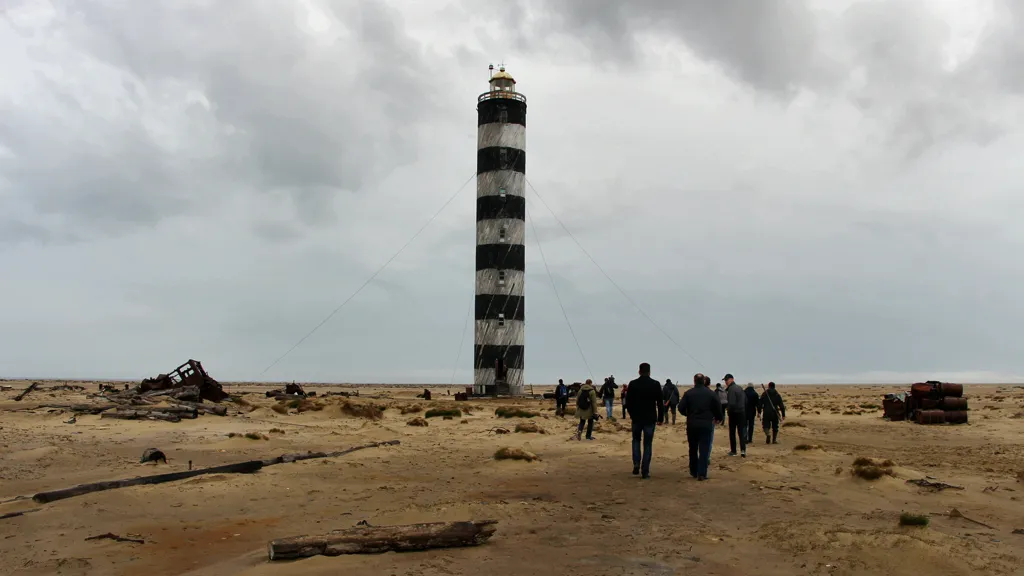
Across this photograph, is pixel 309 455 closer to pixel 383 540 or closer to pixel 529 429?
pixel 529 429

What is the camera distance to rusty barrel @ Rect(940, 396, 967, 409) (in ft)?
A: 100.0

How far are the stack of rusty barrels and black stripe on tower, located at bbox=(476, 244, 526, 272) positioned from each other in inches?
979

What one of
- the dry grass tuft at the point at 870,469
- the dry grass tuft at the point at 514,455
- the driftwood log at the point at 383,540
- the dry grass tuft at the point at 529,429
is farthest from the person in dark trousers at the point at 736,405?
the driftwood log at the point at 383,540

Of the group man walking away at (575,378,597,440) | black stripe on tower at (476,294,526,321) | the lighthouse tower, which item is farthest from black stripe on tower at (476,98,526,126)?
man walking away at (575,378,597,440)

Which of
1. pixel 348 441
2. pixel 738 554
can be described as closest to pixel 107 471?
pixel 348 441

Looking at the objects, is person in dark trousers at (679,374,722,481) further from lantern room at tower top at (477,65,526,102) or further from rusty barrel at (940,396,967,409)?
lantern room at tower top at (477,65,526,102)

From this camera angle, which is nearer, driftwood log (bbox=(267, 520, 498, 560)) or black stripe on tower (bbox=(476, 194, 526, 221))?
driftwood log (bbox=(267, 520, 498, 560))

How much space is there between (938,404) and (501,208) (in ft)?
91.2

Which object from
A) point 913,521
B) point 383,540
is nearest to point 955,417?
point 913,521

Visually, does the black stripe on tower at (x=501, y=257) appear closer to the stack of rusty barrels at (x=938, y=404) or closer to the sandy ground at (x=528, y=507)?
the stack of rusty barrels at (x=938, y=404)

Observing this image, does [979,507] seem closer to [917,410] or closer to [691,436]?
[691,436]

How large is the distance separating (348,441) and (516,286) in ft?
93.8

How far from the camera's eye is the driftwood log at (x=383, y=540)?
8.20m

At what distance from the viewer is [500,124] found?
164 ft
